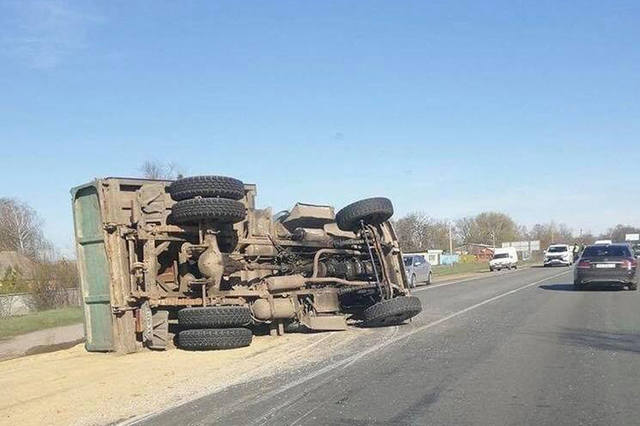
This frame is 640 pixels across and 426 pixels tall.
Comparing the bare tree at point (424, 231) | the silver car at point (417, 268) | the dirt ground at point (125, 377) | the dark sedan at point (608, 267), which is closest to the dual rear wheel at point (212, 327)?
the dirt ground at point (125, 377)

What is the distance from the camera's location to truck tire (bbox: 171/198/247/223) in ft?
37.1

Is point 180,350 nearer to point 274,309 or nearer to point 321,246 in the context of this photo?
point 274,309

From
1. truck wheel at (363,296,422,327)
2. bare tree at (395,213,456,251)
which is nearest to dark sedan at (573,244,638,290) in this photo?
truck wheel at (363,296,422,327)

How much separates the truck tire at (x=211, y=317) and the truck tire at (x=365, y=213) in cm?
370

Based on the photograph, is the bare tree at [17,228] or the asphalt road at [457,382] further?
the bare tree at [17,228]

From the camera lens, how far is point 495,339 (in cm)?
1134

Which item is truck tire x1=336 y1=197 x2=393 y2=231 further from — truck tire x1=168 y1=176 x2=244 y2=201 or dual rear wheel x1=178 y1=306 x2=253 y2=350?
dual rear wheel x1=178 y1=306 x2=253 y2=350

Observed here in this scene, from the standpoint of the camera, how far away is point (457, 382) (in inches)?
309

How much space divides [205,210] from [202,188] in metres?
0.51

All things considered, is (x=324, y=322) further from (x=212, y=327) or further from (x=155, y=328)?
(x=155, y=328)

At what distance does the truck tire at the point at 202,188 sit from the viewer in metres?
11.6

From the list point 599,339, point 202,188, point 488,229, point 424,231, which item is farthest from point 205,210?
point 488,229

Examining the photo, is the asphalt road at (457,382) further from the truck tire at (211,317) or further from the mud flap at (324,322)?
the truck tire at (211,317)

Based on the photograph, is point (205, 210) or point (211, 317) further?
point (205, 210)
